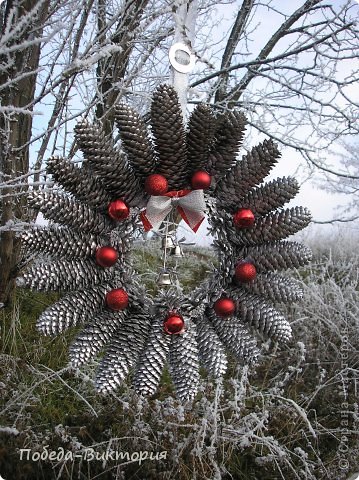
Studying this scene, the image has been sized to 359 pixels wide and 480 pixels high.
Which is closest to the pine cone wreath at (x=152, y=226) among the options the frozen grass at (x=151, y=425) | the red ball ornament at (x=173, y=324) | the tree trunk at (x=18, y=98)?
the red ball ornament at (x=173, y=324)

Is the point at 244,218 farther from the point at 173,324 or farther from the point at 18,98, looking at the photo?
the point at 18,98

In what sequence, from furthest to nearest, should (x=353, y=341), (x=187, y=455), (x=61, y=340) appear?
(x=353, y=341), (x=61, y=340), (x=187, y=455)

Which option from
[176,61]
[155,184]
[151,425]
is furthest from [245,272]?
[151,425]

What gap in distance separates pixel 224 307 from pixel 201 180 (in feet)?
0.58

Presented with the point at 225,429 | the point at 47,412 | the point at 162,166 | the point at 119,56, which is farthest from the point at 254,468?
the point at 119,56

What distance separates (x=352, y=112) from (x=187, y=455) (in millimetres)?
1239

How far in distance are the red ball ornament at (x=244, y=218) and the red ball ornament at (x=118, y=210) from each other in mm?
152

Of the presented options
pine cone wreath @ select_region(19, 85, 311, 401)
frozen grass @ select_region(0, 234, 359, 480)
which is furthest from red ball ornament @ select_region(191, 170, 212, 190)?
frozen grass @ select_region(0, 234, 359, 480)

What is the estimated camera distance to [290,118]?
175cm

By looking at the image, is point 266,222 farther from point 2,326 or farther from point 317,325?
point 317,325

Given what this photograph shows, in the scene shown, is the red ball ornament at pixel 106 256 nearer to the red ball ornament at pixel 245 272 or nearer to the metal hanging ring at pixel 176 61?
the red ball ornament at pixel 245 272

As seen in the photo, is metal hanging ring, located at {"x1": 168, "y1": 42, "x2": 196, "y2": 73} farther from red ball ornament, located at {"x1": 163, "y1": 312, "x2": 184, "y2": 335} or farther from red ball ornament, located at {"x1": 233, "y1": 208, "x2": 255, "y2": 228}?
red ball ornament, located at {"x1": 163, "y1": 312, "x2": 184, "y2": 335}

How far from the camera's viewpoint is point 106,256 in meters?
0.65

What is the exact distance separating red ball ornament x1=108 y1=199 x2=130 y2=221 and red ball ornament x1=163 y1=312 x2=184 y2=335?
0.49 feet
